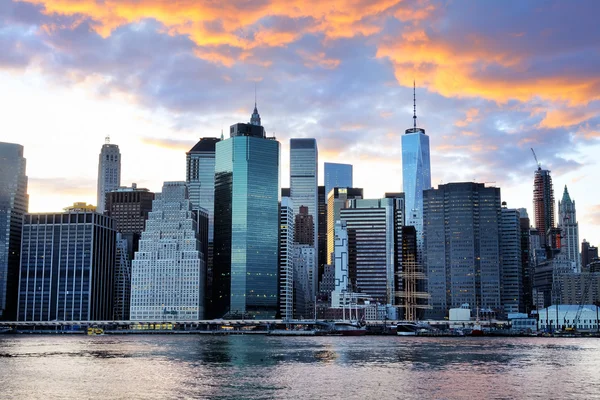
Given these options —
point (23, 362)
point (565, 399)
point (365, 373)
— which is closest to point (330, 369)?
point (365, 373)

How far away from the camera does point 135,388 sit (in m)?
97.9

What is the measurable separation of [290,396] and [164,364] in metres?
50.7

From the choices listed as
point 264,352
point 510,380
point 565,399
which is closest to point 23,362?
point 264,352

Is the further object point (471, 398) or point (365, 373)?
point (365, 373)

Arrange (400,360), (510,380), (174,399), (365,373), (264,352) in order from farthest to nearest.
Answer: (264,352), (400,360), (365,373), (510,380), (174,399)

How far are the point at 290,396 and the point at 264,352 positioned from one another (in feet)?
271

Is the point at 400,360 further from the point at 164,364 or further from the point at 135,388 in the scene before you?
the point at 135,388

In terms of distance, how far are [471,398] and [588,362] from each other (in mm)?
63153

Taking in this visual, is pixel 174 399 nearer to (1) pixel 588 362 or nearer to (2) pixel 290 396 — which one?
(2) pixel 290 396

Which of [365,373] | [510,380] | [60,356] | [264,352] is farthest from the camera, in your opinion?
[264,352]

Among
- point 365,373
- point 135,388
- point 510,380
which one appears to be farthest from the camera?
point 365,373

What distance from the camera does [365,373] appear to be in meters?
117

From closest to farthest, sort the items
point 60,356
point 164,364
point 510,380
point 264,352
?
point 510,380
point 164,364
point 60,356
point 264,352

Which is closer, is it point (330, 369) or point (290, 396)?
point (290, 396)
